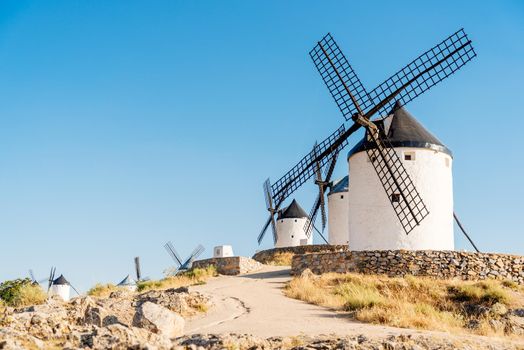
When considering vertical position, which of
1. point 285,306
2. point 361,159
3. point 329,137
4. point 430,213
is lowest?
point 285,306

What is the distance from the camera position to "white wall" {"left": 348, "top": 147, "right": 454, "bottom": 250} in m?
22.4

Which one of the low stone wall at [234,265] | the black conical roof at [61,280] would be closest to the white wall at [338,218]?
the low stone wall at [234,265]

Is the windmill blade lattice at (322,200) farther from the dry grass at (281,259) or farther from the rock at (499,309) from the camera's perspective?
the rock at (499,309)

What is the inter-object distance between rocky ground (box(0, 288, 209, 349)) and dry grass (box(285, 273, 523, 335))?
3.59 m

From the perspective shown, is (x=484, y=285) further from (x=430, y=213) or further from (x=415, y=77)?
Result: (x=415, y=77)

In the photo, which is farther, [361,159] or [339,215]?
[339,215]

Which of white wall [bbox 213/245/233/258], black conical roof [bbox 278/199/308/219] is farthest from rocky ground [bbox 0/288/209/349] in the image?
black conical roof [bbox 278/199/308/219]

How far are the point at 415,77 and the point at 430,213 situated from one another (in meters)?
5.26

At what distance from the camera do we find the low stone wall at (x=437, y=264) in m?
20.9

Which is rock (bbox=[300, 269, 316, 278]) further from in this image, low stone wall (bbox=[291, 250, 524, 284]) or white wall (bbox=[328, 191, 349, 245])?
white wall (bbox=[328, 191, 349, 245])

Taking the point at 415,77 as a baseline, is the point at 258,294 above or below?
below

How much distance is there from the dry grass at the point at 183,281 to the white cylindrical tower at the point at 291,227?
12.6 m

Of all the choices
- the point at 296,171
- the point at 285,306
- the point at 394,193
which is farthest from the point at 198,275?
the point at 285,306

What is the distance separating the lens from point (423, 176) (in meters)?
22.7
